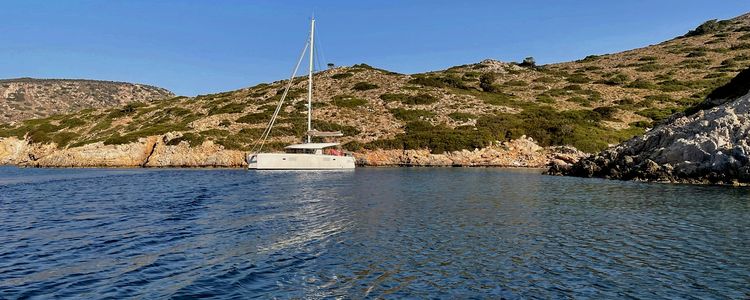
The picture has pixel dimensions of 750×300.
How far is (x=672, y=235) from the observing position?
18078 mm

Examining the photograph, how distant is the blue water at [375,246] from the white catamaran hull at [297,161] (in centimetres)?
2737

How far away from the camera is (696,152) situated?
3919cm

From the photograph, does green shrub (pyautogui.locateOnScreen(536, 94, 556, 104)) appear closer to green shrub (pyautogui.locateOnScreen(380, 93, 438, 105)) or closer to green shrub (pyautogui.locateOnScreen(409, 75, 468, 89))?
green shrub (pyautogui.locateOnScreen(409, 75, 468, 89))

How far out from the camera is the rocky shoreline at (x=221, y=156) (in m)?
69.2

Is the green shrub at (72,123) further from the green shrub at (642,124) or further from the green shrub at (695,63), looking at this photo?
the green shrub at (695,63)

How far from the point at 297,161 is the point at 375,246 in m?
44.2

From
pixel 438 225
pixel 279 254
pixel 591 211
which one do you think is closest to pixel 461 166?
pixel 591 211

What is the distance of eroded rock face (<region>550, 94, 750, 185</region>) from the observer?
36.4 meters

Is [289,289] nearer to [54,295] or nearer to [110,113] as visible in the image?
[54,295]

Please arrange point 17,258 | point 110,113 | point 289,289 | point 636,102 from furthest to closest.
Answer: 1. point 110,113
2. point 636,102
3. point 17,258
4. point 289,289

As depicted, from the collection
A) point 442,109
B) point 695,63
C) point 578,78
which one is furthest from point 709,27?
point 442,109

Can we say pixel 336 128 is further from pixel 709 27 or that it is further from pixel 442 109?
pixel 709 27

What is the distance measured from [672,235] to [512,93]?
93.3 m

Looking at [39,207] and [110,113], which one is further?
[110,113]
